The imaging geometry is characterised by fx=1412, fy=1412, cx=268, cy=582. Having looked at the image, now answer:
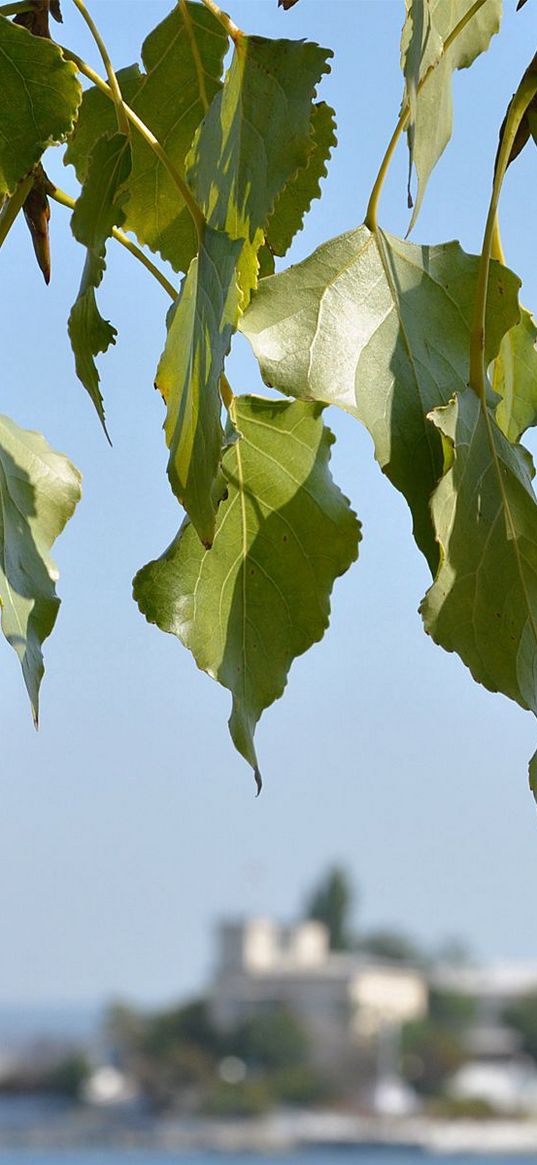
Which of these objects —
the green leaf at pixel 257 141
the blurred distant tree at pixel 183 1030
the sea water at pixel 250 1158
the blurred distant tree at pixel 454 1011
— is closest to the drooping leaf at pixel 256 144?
the green leaf at pixel 257 141

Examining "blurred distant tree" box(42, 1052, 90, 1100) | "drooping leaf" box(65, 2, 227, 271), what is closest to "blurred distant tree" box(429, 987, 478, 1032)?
"blurred distant tree" box(42, 1052, 90, 1100)

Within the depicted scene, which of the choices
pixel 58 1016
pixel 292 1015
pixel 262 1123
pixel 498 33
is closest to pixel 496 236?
pixel 498 33

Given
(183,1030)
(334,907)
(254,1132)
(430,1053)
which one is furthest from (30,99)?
(334,907)

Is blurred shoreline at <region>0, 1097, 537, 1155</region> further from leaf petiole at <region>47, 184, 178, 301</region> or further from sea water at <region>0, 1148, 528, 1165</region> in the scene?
leaf petiole at <region>47, 184, 178, 301</region>

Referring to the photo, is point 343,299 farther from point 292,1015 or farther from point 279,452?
point 292,1015

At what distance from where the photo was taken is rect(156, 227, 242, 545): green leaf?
0.15m

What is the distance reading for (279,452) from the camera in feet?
0.63

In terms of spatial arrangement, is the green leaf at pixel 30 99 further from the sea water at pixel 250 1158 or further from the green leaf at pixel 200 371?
the sea water at pixel 250 1158

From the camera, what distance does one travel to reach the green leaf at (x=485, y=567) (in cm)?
16

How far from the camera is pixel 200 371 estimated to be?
6.5 inches

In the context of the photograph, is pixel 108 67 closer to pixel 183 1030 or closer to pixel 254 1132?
pixel 183 1030

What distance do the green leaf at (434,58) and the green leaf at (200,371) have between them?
2 cm

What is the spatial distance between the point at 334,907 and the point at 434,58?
13.8 m

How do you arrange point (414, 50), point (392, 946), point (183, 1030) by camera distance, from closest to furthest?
1. point (414, 50)
2. point (183, 1030)
3. point (392, 946)
